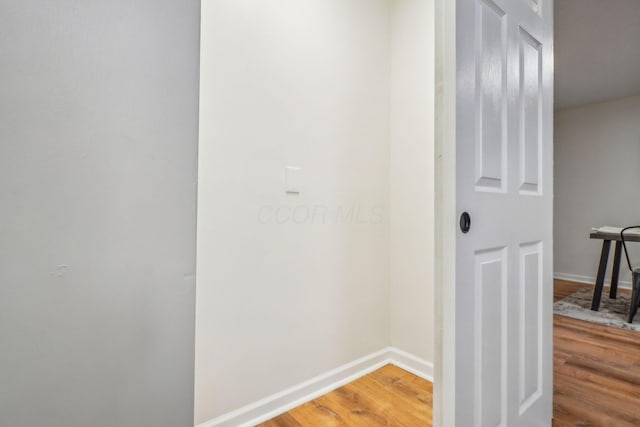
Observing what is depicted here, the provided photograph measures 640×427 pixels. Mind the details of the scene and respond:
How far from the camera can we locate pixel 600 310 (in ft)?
9.78

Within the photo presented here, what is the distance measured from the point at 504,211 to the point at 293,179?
88cm

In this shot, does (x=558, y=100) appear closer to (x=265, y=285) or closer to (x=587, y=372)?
(x=587, y=372)

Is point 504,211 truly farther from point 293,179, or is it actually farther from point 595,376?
point 595,376

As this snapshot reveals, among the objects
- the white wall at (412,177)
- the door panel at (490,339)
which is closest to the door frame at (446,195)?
the door panel at (490,339)

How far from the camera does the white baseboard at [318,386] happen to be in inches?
51.2

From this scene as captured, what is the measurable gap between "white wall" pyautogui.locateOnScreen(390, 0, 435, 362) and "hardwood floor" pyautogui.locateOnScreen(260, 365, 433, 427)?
22cm

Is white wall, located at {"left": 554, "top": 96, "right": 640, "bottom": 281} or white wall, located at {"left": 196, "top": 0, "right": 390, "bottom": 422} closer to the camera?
white wall, located at {"left": 196, "top": 0, "right": 390, "bottom": 422}

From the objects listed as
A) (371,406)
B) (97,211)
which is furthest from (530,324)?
(97,211)

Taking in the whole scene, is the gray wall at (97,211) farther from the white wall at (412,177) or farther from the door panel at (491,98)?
the white wall at (412,177)

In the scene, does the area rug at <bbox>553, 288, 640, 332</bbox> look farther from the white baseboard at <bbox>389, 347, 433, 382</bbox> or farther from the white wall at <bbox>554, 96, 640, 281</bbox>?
the white baseboard at <bbox>389, 347, 433, 382</bbox>

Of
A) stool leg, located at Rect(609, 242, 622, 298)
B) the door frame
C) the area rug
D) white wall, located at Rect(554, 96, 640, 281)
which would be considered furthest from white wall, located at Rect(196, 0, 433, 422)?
white wall, located at Rect(554, 96, 640, 281)

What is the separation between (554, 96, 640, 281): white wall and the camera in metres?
3.93

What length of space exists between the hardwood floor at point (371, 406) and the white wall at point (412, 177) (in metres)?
0.22

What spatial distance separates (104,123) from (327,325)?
4.69ft
